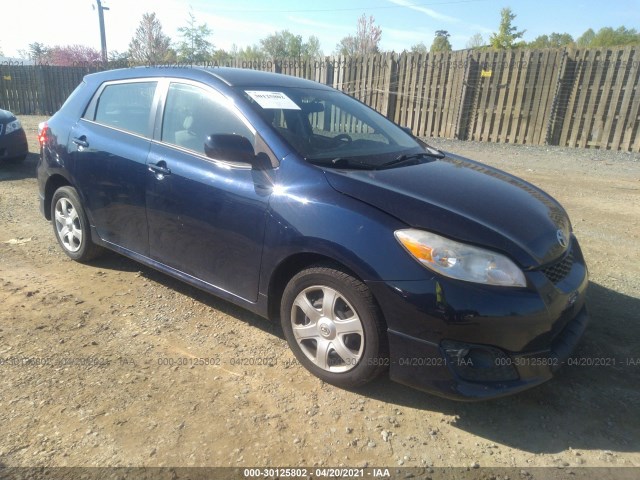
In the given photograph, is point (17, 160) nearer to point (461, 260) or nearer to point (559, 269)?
point (461, 260)

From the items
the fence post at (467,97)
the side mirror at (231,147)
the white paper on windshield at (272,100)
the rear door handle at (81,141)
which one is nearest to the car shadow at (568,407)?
the side mirror at (231,147)

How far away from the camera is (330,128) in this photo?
11.7ft

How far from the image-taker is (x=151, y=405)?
2.55 m

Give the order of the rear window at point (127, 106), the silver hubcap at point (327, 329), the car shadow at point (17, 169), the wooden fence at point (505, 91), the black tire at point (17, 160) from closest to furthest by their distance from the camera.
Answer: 1. the silver hubcap at point (327, 329)
2. the rear window at point (127, 106)
3. the car shadow at point (17, 169)
4. the black tire at point (17, 160)
5. the wooden fence at point (505, 91)

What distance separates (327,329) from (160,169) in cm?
170

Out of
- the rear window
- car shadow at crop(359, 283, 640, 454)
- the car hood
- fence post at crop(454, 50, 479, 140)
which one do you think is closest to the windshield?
the car hood

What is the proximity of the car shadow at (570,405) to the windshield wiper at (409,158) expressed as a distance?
4.50 feet

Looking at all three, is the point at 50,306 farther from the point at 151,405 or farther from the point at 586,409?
the point at 586,409

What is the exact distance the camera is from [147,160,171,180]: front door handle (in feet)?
10.8

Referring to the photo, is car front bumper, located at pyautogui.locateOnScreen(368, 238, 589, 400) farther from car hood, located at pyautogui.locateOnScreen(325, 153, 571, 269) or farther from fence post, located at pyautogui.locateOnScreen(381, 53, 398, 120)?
fence post, located at pyautogui.locateOnScreen(381, 53, 398, 120)

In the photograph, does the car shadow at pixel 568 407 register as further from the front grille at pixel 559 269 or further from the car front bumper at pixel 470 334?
the front grille at pixel 559 269

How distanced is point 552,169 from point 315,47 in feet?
194

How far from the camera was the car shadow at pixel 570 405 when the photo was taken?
2357 mm

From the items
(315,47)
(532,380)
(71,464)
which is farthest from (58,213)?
(315,47)
